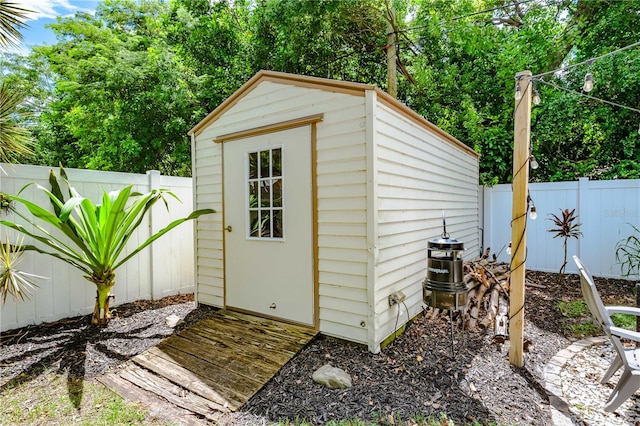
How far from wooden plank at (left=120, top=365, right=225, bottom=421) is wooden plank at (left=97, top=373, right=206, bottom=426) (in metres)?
0.04

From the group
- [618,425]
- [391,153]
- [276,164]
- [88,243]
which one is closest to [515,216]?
[391,153]

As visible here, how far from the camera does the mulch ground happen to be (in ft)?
7.40

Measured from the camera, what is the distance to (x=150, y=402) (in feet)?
7.88

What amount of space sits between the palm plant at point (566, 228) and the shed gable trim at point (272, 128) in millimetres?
4831

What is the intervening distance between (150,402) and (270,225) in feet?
6.12

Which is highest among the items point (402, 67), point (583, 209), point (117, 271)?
point (402, 67)

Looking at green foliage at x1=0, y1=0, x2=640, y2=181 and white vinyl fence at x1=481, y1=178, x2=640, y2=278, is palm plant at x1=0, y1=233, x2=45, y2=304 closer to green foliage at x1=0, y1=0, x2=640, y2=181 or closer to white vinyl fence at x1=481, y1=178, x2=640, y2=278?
green foliage at x1=0, y1=0, x2=640, y2=181

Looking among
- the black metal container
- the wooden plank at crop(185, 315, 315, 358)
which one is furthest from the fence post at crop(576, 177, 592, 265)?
the wooden plank at crop(185, 315, 315, 358)

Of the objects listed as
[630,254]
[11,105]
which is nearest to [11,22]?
[11,105]

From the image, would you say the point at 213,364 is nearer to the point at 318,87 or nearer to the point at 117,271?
the point at 117,271

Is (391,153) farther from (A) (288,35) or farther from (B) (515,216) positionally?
(A) (288,35)

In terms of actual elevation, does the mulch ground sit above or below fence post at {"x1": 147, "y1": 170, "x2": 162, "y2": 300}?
below

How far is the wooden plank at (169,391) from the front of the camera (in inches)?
91.0

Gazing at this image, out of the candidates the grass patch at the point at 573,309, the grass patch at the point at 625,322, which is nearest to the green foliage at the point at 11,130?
the grass patch at the point at 573,309
